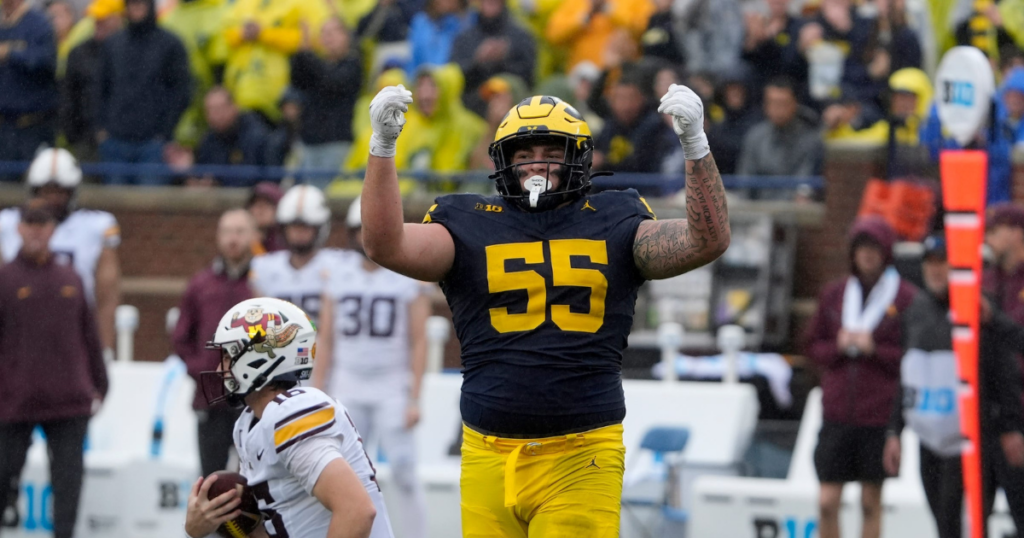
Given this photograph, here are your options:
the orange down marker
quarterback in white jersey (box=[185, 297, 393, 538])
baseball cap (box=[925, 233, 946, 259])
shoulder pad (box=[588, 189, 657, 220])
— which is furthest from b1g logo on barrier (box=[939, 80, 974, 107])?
quarterback in white jersey (box=[185, 297, 393, 538])

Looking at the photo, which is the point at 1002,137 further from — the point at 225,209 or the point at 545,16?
the point at 225,209

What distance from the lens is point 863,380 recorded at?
26.3ft

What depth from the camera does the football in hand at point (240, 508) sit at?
4.28 meters

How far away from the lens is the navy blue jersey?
4500 mm

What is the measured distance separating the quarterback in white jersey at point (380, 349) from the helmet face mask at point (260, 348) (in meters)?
3.77

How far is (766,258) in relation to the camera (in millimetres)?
11219

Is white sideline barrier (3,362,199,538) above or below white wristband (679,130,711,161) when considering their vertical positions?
below

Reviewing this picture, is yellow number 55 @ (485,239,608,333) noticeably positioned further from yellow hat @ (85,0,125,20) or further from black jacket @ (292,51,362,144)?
yellow hat @ (85,0,125,20)

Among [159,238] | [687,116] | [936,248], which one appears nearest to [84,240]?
[159,238]

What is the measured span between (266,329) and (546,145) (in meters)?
0.99

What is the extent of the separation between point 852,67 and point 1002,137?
197 centimetres

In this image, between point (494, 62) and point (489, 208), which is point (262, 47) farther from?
point (489, 208)

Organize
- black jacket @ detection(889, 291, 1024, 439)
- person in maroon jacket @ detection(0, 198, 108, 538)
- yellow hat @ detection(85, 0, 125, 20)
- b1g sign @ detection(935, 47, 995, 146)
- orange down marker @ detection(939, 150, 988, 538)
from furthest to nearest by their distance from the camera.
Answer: yellow hat @ detection(85, 0, 125, 20) → person in maroon jacket @ detection(0, 198, 108, 538) → black jacket @ detection(889, 291, 1024, 439) → b1g sign @ detection(935, 47, 995, 146) → orange down marker @ detection(939, 150, 988, 538)

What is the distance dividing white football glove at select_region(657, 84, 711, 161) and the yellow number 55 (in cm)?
44
